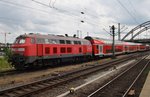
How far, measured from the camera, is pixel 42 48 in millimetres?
27078

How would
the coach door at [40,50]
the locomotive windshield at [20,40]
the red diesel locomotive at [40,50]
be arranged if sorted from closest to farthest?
the red diesel locomotive at [40,50] → the locomotive windshield at [20,40] → the coach door at [40,50]

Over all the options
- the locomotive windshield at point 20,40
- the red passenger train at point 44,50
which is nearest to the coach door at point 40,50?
the red passenger train at point 44,50

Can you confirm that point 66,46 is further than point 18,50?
Yes

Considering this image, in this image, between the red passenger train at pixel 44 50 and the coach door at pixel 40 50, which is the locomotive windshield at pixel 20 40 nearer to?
the red passenger train at pixel 44 50

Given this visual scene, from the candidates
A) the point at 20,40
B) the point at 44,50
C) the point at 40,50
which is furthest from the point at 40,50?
the point at 20,40

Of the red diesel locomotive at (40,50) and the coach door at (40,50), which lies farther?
the coach door at (40,50)

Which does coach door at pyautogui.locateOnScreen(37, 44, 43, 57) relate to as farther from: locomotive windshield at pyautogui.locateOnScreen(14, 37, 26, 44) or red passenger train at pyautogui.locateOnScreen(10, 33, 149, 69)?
locomotive windshield at pyautogui.locateOnScreen(14, 37, 26, 44)

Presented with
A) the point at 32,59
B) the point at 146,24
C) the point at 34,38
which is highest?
the point at 146,24

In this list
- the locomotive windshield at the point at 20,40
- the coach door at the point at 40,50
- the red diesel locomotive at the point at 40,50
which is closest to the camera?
the red diesel locomotive at the point at 40,50

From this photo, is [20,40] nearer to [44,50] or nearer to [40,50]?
[40,50]

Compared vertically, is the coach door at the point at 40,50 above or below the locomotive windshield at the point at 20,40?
below

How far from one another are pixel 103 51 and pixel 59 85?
33329 millimetres

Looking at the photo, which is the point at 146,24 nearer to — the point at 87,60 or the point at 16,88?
the point at 87,60

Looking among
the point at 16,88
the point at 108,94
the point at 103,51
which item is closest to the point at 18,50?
the point at 16,88
